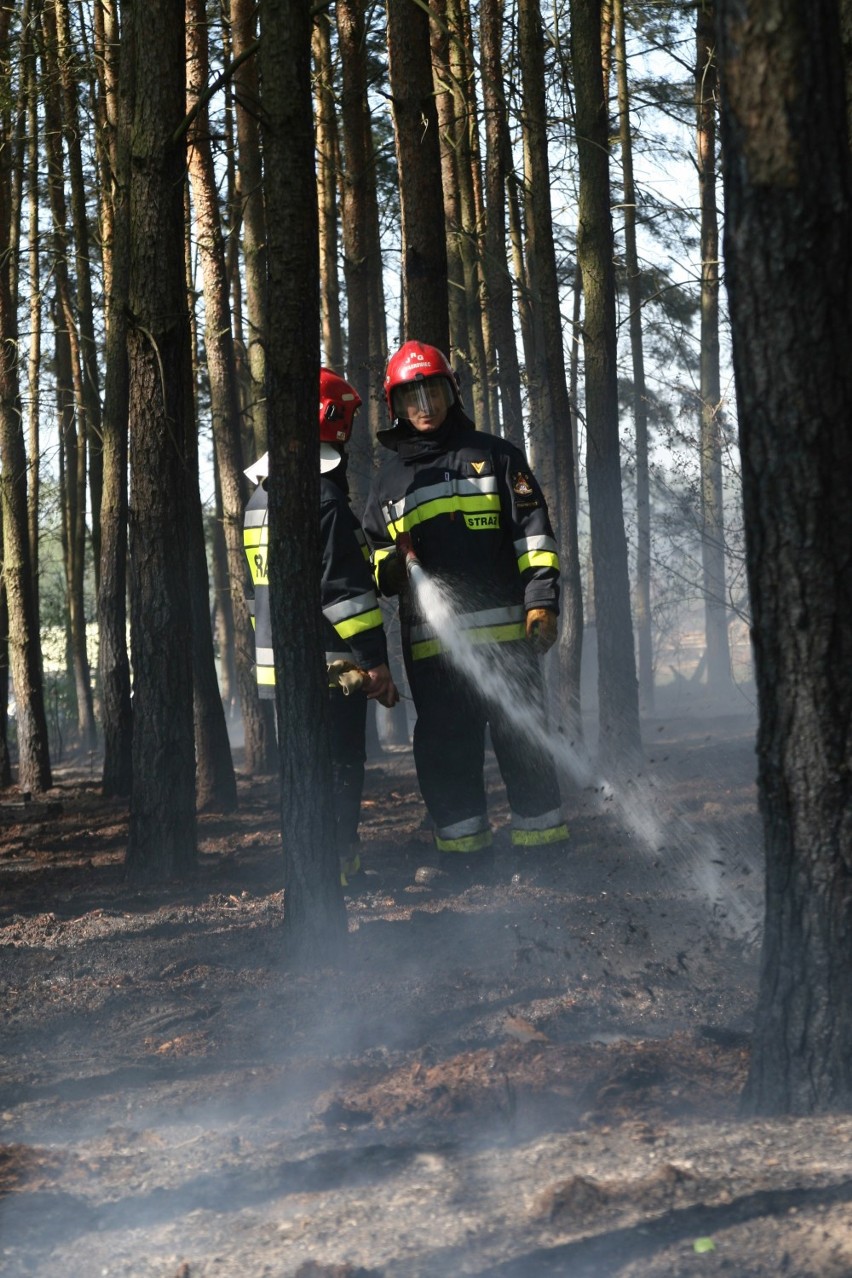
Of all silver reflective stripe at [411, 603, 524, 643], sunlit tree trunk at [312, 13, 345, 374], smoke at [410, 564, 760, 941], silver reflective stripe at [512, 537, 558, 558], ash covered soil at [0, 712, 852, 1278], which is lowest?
ash covered soil at [0, 712, 852, 1278]

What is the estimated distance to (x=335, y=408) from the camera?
604 centimetres

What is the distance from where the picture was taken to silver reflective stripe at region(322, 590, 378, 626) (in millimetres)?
5828

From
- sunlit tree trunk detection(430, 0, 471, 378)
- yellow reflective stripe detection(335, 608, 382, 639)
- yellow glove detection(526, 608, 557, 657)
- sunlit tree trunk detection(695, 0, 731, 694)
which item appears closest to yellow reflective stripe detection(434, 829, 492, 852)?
yellow glove detection(526, 608, 557, 657)

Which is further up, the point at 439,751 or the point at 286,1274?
the point at 439,751

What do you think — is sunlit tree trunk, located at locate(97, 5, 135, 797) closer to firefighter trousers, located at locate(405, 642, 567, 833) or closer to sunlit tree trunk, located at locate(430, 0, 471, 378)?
sunlit tree trunk, located at locate(430, 0, 471, 378)

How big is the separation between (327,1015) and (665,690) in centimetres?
2815

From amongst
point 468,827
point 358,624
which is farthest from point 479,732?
point 358,624

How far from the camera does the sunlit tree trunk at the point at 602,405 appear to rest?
9375 mm

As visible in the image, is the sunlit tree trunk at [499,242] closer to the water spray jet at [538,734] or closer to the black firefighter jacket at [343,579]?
the water spray jet at [538,734]

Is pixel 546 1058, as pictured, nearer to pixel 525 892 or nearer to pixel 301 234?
pixel 525 892

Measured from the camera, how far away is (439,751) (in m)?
6.16

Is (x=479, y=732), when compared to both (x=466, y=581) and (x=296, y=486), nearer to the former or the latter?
(x=466, y=581)

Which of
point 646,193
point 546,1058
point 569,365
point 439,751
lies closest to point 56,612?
point 569,365

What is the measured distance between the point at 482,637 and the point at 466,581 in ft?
0.91
